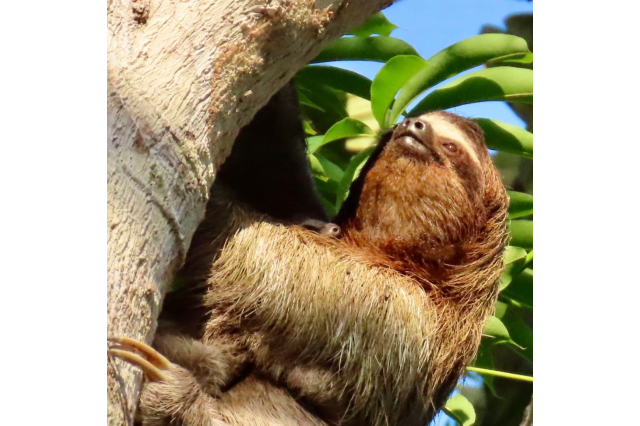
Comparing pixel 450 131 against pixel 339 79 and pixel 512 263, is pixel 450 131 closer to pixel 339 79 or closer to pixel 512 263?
pixel 339 79

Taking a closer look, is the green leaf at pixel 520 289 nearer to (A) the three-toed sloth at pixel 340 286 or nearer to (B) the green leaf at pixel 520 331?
(B) the green leaf at pixel 520 331

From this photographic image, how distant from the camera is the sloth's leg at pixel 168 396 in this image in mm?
2346

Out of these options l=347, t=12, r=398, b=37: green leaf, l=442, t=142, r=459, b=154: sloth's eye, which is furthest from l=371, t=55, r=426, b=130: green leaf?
l=347, t=12, r=398, b=37: green leaf

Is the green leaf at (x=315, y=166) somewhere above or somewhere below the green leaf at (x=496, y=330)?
above

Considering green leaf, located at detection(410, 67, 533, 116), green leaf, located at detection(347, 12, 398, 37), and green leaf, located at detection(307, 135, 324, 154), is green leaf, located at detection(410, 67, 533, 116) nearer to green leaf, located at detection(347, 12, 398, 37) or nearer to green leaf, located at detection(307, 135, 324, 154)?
green leaf, located at detection(347, 12, 398, 37)

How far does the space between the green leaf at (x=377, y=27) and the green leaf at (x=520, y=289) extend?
158 cm

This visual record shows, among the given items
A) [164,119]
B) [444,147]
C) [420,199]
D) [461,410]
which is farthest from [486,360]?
[164,119]

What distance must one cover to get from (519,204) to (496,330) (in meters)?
0.74

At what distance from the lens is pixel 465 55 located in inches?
138

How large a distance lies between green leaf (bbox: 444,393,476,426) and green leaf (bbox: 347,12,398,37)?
7.20 ft

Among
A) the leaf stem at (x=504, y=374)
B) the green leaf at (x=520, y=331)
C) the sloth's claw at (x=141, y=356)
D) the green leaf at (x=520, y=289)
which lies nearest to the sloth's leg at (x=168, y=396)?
the sloth's claw at (x=141, y=356)

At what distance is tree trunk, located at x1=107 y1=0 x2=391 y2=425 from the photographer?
2061mm

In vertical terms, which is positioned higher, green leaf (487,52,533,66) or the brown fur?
green leaf (487,52,533,66)
